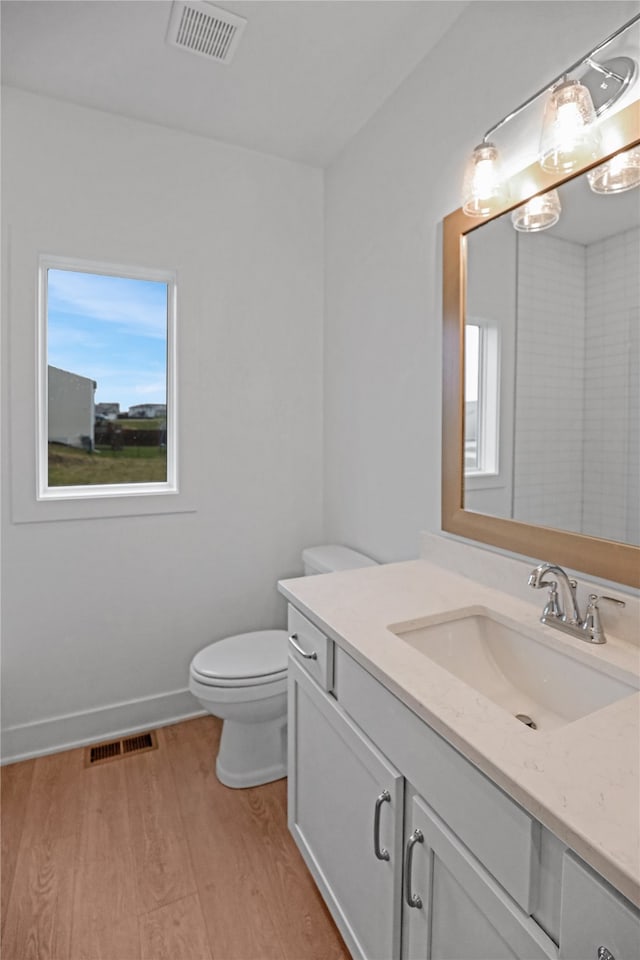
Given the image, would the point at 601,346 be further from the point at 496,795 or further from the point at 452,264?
the point at 496,795

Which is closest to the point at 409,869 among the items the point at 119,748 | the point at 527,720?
the point at 527,720

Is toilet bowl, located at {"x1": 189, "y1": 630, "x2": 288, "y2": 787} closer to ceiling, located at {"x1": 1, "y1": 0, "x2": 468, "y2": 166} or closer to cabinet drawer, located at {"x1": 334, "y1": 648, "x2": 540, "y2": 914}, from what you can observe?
cabinet drawer, located at {"x1": 334, "y1": 648, "x2": 540, "y2": 914}

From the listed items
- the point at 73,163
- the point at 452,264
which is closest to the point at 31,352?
the point at 73,163

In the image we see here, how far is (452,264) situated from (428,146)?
1.51 ft

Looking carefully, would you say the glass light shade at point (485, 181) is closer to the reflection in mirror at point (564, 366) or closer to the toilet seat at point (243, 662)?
the reflection in mirror at point (564, 366)

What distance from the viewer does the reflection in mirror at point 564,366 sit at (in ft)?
3.51

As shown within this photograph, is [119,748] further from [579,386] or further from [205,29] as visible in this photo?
[205,29]

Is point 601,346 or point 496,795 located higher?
point 601,346

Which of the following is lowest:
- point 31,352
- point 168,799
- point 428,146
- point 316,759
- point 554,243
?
point 168,799

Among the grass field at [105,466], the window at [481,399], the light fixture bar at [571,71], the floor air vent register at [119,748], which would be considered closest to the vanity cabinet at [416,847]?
the window at [481,399]

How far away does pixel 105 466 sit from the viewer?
2.17 metres

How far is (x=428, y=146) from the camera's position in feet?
5.43

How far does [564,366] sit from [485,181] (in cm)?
56

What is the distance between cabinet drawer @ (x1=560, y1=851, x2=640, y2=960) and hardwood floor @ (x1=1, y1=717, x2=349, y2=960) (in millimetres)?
945
